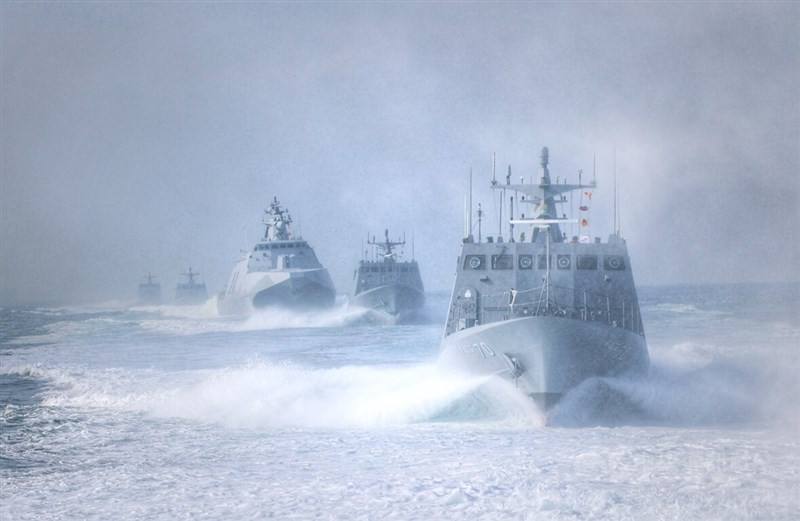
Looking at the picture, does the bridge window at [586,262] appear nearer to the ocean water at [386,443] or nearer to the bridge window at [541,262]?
the bridge window at [541,262]

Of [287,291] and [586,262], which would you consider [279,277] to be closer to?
[287,291]

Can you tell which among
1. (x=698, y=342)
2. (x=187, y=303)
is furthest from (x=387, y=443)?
(x=187, y=303)

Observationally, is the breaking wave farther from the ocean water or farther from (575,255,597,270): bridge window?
(575,255,597,270): bridge window

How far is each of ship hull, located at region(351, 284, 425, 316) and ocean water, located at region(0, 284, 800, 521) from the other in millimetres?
20121

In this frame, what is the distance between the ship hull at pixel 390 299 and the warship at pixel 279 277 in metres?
4.23

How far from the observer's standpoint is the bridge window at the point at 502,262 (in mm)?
14320

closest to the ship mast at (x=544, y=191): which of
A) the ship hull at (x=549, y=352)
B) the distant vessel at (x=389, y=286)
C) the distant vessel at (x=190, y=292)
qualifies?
the ship hull at (x=549, y=352)

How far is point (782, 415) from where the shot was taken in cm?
1287

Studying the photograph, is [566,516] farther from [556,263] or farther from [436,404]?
[556,263]

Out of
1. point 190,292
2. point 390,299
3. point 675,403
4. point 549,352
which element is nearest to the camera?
point 549,352

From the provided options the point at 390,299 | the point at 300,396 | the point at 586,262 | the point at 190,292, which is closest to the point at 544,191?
the point at 586,262

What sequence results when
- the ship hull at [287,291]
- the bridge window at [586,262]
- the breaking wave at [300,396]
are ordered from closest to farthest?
the breaking wave at [300,396] → the bridge window at [586,262] → the ship hull at [287,291]

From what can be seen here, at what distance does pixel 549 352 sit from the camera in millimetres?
12312

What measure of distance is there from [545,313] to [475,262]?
2055 mm
